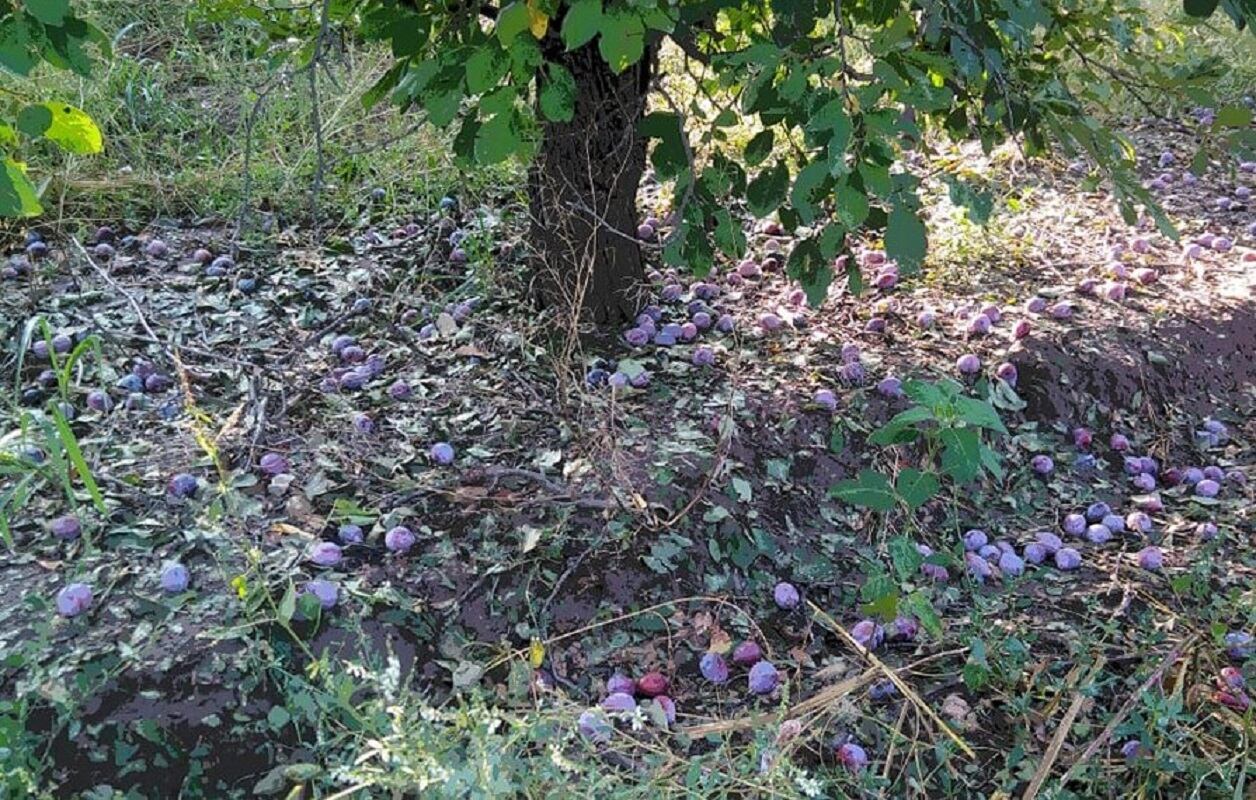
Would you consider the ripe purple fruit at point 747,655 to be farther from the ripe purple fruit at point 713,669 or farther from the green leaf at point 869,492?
the green leaf at point 869,492

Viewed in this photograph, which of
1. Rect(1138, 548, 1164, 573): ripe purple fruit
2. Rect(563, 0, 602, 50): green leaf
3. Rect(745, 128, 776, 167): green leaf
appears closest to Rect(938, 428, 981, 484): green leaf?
Rect(745, 128, 776, 167): green leaf

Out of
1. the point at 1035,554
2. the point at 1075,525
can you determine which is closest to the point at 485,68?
the point at 1035,554

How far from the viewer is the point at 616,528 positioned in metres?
2.01

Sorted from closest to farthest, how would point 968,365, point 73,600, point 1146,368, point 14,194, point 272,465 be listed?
1. point 14,194
2. point 73,600
3. point 272,465
4. point 968,365
5. point 1146,368

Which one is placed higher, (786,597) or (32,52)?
(32,52)

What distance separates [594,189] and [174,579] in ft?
4.00

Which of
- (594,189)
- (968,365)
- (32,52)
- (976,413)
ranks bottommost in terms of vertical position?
(968,365)

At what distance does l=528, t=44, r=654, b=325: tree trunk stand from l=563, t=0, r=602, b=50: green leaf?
828 millimetres

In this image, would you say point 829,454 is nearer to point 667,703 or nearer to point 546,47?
point 667,703

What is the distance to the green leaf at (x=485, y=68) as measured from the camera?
63.6 inches

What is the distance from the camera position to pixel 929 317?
111 inches

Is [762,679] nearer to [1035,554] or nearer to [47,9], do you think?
[1035,554]

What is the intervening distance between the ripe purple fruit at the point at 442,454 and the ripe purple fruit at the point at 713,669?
25.6 inches

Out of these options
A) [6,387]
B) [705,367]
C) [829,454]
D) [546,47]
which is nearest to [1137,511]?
[829,454]
